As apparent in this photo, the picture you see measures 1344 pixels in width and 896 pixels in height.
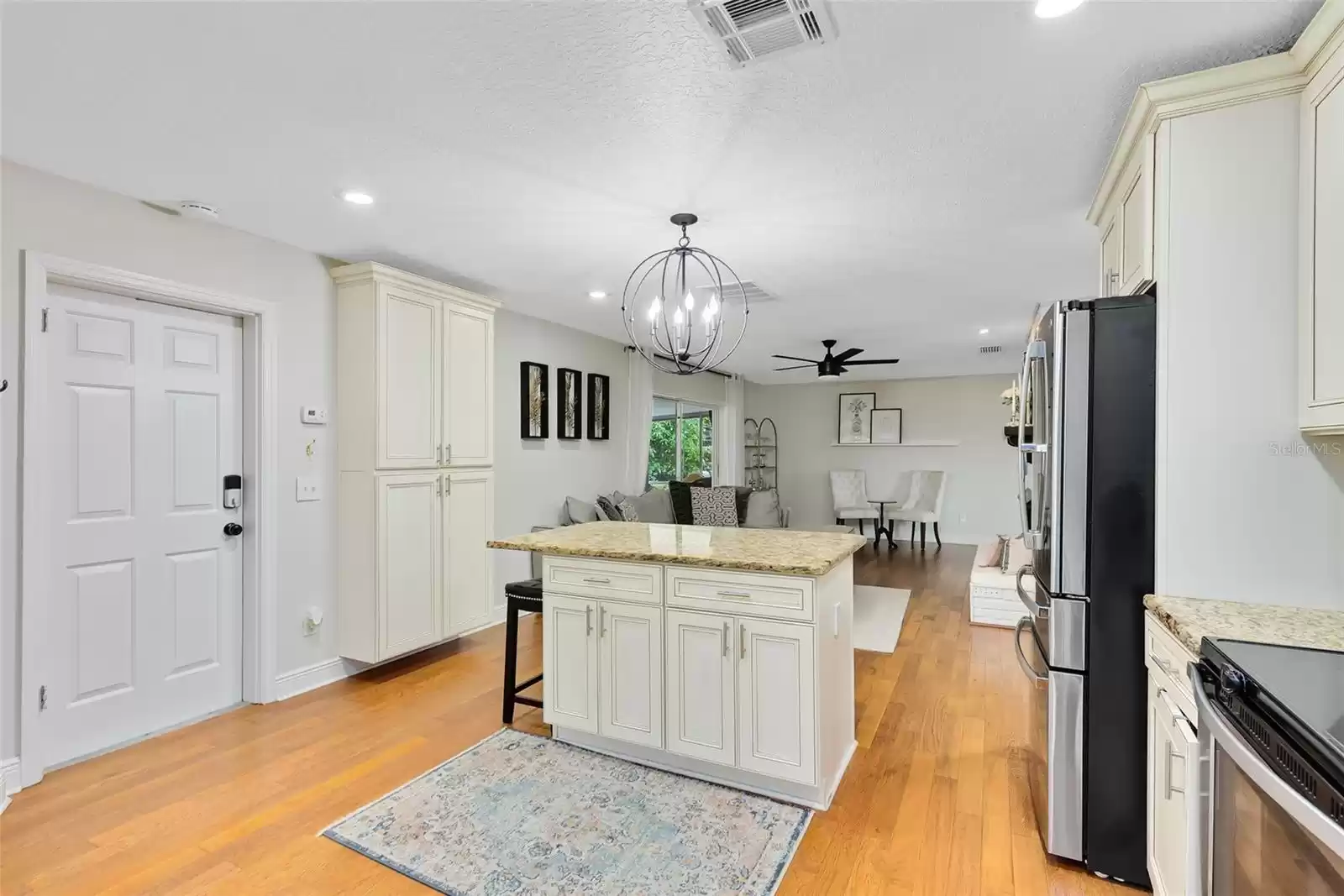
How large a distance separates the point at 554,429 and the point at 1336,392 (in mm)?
4524

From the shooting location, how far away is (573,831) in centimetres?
212

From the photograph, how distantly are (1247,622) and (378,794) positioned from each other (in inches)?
104

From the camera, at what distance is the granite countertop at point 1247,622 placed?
1.38 metres

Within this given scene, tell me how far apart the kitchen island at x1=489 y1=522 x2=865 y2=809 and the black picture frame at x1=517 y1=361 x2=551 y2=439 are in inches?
88.8

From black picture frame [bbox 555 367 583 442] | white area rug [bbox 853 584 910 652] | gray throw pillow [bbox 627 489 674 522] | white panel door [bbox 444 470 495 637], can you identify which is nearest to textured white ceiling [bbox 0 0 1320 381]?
white panel door [bbox 444 470 495 637]

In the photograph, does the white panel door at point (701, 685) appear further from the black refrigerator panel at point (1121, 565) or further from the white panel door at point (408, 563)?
the white panel door at point (408, 563)

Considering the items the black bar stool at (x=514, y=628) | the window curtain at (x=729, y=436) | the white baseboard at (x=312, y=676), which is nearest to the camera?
the black bar stool at (x=514, y=628)

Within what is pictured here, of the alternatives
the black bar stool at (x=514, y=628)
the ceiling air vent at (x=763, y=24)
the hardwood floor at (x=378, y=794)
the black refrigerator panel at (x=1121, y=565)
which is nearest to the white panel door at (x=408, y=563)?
the hardwood floor at (x=378, y=794)

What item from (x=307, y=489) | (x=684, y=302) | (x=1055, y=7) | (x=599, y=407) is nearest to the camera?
(x=1055, y=7)

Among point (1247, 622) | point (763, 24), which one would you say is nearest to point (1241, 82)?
point (763, 24)

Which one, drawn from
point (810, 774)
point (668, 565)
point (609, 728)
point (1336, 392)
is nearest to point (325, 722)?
point (609, 728)

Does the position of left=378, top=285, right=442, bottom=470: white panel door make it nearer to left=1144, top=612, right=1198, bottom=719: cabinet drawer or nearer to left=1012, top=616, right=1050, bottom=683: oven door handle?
left=1012, top=616, right=1050, bottom=683: oven door handle

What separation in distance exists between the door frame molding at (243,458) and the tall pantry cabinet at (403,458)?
36 cm

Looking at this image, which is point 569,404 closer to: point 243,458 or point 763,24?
point 243,458
